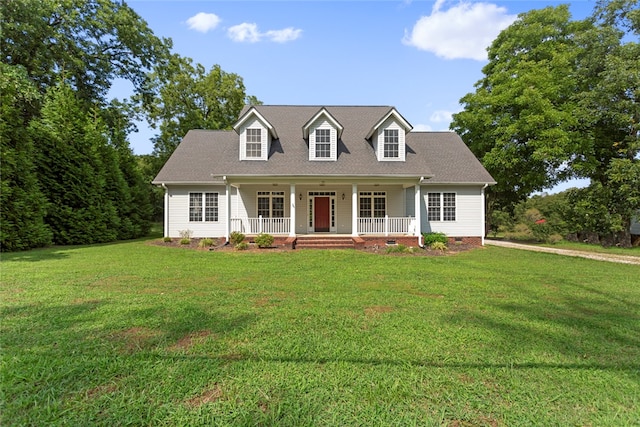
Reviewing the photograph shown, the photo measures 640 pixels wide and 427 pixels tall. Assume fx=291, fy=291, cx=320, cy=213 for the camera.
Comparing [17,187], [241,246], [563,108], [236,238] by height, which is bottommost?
[241,246]

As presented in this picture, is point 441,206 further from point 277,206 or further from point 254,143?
point 254,143

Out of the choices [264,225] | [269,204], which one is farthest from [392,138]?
[264,225]

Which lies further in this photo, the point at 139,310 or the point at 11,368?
the point at 139,310

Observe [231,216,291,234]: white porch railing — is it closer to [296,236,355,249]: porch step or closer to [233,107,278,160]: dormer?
[296,236,355,249]: porch step

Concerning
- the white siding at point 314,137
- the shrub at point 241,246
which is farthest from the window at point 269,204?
the shrub at point 241,246

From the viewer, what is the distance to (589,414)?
7.87ft

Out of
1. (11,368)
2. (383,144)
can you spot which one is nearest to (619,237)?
(383,144)

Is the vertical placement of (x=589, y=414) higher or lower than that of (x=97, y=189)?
lower

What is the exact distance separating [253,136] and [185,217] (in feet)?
18.2

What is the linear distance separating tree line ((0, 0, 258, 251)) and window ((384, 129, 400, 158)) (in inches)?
590

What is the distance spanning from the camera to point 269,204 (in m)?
15.8

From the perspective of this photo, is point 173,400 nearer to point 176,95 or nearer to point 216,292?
point 216,292

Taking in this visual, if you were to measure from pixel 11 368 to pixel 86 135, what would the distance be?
1606 centimetres

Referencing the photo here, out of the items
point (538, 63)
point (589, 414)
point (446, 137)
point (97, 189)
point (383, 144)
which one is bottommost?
point (589, 414)
